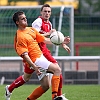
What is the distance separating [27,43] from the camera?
10211 mm

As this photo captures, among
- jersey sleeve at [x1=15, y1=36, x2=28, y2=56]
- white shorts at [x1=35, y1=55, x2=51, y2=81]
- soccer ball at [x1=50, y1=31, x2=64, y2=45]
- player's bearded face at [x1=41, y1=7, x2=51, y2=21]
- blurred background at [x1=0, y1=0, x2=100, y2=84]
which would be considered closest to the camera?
jersey sleeve at [x1=15, y1=36, x2=28, y2=56]

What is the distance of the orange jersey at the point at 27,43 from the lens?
1009 centimetres

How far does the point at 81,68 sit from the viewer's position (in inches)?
793

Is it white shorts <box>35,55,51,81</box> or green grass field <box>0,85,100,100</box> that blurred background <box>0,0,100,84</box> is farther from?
white shorts <box>35,55,51,81</box>

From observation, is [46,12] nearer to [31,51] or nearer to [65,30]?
[31,51]

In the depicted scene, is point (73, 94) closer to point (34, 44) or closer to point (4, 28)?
point (34, 44)

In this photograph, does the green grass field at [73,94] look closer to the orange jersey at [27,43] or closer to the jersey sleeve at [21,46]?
the orange jersey at [27,43]

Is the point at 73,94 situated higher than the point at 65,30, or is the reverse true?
the point at 65,30

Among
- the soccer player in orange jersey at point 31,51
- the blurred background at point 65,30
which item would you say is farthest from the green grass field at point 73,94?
the blurred background at point 65,30

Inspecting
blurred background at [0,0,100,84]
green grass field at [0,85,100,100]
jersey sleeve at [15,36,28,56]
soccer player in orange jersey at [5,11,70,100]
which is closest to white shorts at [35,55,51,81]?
soccer player in orange jersey at [5,11,70,100]

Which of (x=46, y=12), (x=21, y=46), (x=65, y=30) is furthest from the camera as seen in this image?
(x=65, y=30)

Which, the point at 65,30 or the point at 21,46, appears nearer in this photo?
the point at 21,46

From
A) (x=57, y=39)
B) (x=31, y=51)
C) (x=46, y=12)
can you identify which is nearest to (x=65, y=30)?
(x=46, y=12)

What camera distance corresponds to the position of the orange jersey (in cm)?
1009
